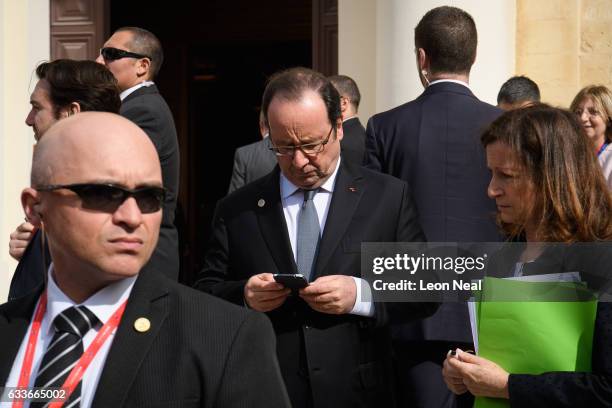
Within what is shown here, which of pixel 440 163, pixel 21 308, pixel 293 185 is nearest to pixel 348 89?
pixel 440 163

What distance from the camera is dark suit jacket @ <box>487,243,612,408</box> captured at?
2.95 meters

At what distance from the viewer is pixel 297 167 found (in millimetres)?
4121

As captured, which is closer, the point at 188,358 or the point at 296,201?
the point at 188,358

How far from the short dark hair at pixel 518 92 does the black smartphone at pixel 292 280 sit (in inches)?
152

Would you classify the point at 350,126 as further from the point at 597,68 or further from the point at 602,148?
the point at 597,68

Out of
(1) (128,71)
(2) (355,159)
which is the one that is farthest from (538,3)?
(1) (128,71)

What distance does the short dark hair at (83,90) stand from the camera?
180 inches

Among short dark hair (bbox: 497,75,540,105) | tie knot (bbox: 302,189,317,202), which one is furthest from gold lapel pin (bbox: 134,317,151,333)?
short dark hair (bbox: 497,75,540,105)

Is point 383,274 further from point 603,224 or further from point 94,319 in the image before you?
point 94,319

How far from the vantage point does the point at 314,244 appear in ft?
13.6

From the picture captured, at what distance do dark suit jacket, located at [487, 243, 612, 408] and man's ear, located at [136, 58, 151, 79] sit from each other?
3.70 m

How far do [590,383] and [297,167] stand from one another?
5.10 feet

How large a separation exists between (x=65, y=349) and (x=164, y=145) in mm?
3505

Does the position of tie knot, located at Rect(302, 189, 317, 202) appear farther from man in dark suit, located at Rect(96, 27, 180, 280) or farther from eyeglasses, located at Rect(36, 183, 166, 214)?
eyeglasses, located at Rect(36, 183, 166, 214)
